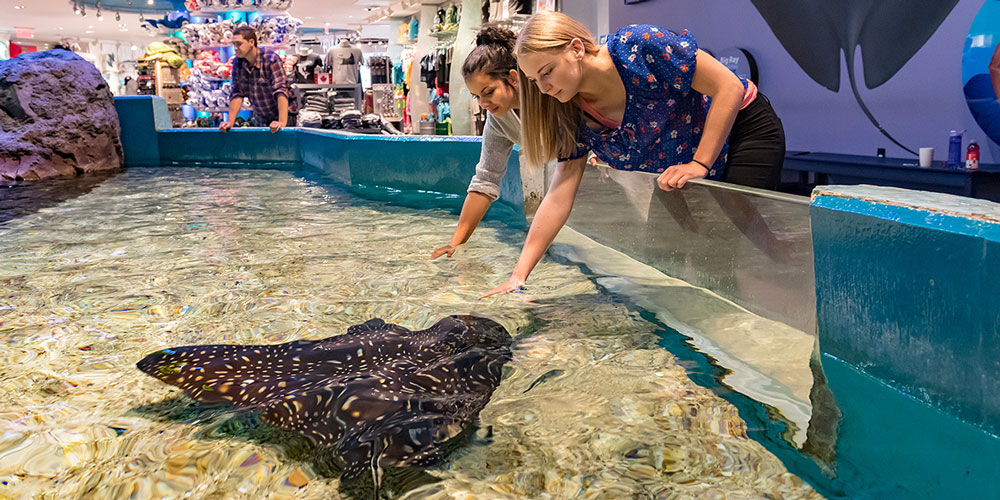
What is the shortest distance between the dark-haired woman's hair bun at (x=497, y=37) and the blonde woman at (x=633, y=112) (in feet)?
0.64

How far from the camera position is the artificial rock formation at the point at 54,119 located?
733 centimetres

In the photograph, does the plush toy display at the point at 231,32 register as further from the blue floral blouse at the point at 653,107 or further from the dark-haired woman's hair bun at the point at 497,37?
the blue floral blouse at the point at 653,107

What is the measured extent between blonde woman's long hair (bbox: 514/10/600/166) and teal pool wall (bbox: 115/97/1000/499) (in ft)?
2.49

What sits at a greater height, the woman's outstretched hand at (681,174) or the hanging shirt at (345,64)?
the hanging shirt at (345,64)

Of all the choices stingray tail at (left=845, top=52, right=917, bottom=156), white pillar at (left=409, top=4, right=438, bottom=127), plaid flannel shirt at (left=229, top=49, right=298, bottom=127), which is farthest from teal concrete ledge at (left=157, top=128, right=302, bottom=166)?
stingray tail at (left=845, top=52, right=917, bottom=156)

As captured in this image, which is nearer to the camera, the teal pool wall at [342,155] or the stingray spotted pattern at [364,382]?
the stingray spotted pattern at [364,382]

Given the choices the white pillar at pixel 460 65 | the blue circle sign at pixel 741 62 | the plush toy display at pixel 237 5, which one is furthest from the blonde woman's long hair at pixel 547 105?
the plush toy display at pixel 237 5

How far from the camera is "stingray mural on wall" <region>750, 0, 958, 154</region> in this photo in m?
4.20

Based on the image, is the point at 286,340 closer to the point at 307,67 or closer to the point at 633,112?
the point at 633,112

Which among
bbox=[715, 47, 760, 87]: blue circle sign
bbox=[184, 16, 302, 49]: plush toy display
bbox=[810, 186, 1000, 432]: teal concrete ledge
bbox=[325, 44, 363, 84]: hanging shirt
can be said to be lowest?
bbox=[810, 186, 1000, 432]: teal concrete ledge

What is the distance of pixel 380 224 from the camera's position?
4211 mm

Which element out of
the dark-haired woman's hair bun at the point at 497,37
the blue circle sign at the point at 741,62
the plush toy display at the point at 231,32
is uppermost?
the plush toy display at the point at 231,32

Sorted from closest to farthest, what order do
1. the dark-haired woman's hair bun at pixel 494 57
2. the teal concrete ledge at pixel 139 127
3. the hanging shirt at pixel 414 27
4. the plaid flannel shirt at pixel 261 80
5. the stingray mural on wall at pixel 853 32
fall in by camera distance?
the dark-haired woman's hair bun at pixel 494 57, the stingray mural on wall at pixel 853 32, the plaid flannel shirt at pixel 261 80, the teal concrete ledge at pixel 139 127, the hanging shirt at pixel 414 27

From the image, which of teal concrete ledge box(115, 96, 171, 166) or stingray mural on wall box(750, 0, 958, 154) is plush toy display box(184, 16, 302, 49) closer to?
teal concrete ledge box(115, 96, 171, 166)
